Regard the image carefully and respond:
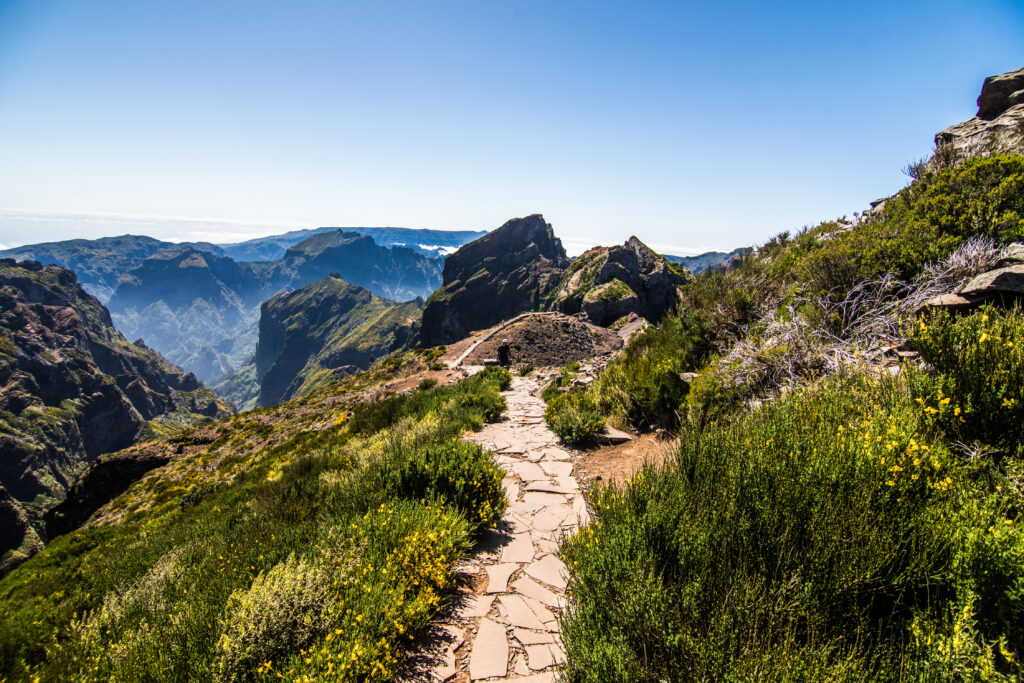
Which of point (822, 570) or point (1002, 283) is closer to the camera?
point (822, 570)

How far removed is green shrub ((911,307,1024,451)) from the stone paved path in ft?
10.4

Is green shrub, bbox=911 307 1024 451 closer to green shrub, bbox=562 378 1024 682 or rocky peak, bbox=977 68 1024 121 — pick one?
green shrub, bbox=562 378 1024 682

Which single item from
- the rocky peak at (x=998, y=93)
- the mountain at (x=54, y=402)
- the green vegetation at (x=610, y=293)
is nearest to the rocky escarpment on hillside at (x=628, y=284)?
the green vegetation at (x=610, y=293)

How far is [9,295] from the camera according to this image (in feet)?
485

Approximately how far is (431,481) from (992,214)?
891 cm

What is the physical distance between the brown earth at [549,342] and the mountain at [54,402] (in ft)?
234

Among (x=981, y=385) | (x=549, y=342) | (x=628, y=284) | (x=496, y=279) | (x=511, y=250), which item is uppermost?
(x=511, y=250)

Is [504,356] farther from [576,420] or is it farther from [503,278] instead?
[503,278]

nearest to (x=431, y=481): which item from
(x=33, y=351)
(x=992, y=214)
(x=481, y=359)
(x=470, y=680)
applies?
(x=470, y=680)

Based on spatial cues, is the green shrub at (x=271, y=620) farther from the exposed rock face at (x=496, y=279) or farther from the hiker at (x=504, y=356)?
the exposed rock face at (x=496, y=279)

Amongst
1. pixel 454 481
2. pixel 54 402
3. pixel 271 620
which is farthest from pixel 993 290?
pixel 54 402

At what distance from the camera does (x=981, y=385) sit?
3174mm

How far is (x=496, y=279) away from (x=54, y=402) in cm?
14928

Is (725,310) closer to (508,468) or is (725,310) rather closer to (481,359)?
(508,468)
